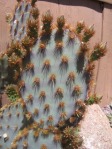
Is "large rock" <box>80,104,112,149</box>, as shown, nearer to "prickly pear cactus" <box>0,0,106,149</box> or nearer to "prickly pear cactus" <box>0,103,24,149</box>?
"prickly pear cactus" <box>0,0,106,149</box>

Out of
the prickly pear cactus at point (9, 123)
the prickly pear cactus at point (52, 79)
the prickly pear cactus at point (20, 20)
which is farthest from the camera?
the prickly pear cactus at point (20, 20)

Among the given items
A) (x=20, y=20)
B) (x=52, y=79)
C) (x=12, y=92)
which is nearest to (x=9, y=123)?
(x=12, y=92)

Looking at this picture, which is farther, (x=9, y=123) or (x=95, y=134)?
(x=95, y=134)

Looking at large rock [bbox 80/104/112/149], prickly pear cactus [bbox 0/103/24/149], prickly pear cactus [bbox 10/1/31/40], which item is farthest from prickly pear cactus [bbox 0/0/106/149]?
large rock [bbox 80/104/112/149]

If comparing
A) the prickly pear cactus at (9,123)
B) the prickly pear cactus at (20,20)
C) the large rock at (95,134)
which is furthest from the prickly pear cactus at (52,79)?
the large rock at (95,134)

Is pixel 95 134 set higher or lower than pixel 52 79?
lower

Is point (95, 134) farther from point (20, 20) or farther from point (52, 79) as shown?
point (20, 20)

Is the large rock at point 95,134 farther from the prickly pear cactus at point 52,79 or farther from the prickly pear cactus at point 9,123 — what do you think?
the prickly pear cactus at point 9,123

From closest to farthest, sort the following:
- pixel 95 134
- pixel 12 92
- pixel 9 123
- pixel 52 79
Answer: pixel 52 79, pixel 9 123, pixel 12 92, pixel 95 134

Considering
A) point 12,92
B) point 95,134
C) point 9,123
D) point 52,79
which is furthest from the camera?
point 95,134
